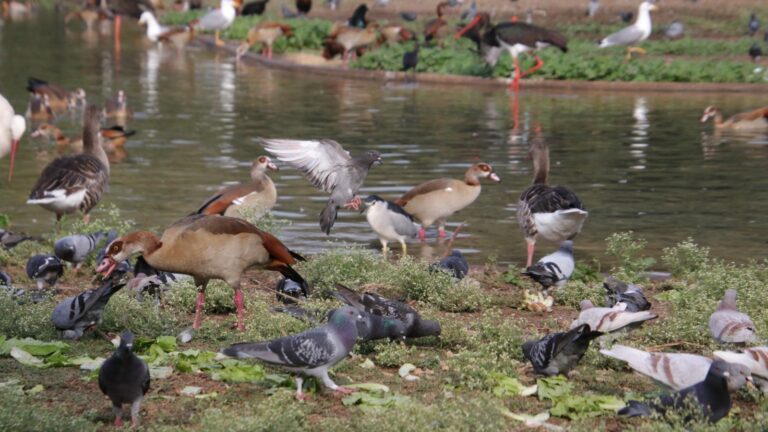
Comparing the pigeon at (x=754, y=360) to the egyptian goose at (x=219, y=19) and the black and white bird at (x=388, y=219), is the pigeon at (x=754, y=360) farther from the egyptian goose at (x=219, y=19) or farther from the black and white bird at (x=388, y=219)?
the egyptian goose at (x=219, y=19)

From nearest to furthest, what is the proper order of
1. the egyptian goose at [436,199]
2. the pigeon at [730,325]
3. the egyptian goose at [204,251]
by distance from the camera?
1. the pigeon at [730,325]
2. the egyptian goose at [204,251]
3. the egyptian goose at [436,199]

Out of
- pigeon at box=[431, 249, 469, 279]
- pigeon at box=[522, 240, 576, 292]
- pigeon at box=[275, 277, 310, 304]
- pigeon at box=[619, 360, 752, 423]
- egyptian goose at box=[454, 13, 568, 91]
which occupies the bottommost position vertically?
pigeon at box=[275, 277, 310, 304]

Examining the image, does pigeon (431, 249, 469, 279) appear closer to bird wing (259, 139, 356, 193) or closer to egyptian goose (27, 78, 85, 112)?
bird wing (259, 139, 356, 193)

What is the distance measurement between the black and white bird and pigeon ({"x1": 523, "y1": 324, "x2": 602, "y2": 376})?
16.2ft

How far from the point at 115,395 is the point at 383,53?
25.3m

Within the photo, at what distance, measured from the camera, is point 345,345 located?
25.0 ft

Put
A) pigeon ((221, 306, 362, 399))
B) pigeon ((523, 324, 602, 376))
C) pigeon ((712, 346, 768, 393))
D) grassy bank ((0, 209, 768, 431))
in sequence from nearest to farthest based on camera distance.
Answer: grassy bank ((0, 209, 768, 431)), pigeon ((221, 306, 362, 399)), pigeon ((712, 346, 768, 393)), pigeon ((523, 324, 602, 376))

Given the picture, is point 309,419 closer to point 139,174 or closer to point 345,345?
point 345,345

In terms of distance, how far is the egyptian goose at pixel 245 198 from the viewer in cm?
1306

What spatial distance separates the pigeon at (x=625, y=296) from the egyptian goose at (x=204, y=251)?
233cm

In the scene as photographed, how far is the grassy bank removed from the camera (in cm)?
700

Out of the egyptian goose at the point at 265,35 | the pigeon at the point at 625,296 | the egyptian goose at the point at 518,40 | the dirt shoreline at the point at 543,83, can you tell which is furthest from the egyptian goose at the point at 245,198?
the egyptian goose at the point at 265,35

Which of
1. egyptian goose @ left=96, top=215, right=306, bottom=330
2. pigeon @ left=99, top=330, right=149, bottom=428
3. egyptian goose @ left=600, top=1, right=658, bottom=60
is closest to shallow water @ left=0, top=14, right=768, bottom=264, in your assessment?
egyptian goose @ left=96, top=215, right=306, bottom=330

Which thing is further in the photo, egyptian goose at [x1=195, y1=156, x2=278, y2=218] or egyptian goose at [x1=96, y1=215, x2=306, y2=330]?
egyptian goose at [x1=195, y1=156, x2=278, y2=218]
